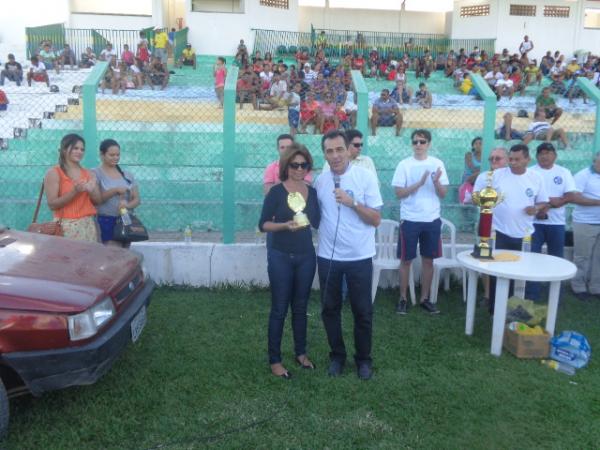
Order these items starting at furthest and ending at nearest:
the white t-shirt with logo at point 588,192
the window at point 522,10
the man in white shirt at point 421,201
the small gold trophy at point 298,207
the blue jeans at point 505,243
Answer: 1. the window at point 522,10
2. the white t-shirt with logo at point 588,192
3. the man in white shirt at point 421,201
4. the blue jeans at point 505,243
5. the small gold trophy at point 298,207

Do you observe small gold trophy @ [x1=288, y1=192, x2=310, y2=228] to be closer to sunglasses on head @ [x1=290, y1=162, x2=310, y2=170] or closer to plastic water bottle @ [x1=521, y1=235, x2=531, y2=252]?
sunglasses on head @ [x1=290, y1=162, x2=310, y2=170]

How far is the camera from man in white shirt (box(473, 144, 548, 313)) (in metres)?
5.55

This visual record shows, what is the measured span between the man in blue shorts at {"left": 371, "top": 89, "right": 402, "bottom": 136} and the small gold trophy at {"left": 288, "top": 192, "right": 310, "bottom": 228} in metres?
2.93

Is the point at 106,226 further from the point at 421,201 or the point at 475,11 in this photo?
the point at 475,11

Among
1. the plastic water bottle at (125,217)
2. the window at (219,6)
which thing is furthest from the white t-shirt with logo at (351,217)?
the window at (219,6)

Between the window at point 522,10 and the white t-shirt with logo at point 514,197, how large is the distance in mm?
19568

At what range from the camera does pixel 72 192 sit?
514 cm

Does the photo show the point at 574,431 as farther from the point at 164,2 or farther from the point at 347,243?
A: the point at 164,2

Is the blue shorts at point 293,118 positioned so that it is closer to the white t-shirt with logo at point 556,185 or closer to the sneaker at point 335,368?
the white t-shirt with logo at point 556,185

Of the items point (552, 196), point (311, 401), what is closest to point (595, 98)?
point (552, 196)

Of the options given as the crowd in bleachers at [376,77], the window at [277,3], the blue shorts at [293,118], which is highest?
the window at [277,3]

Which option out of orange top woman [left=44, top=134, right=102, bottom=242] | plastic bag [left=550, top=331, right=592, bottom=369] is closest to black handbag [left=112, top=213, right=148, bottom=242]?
orange top woman [left=44, top=134, right=102, bottom=242]

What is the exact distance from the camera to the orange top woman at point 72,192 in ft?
16.9

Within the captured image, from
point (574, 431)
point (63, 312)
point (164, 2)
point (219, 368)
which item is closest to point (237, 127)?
point (219, 368)
